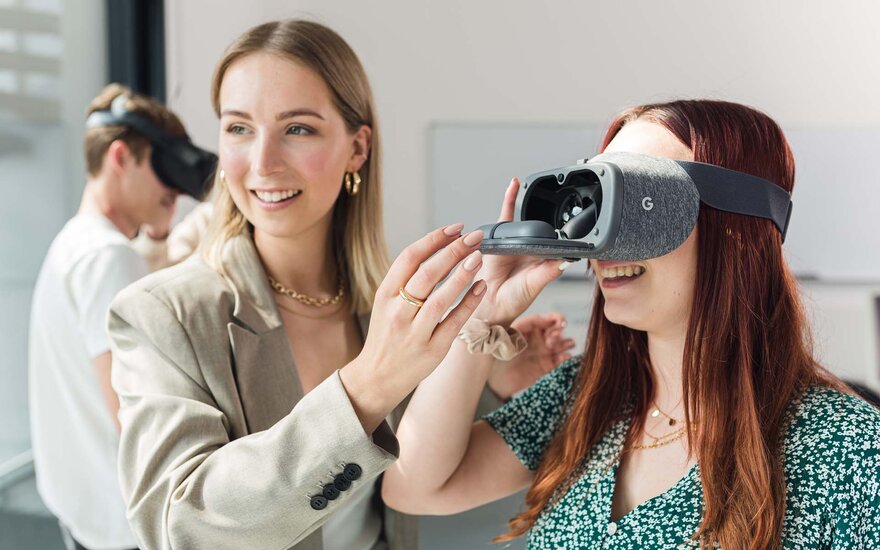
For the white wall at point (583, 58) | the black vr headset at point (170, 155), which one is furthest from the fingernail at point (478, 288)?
the white wall at point (583, 58)

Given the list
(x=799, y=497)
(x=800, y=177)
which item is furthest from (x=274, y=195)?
(x=800, y=177)

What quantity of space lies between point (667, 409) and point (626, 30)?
3.18 m

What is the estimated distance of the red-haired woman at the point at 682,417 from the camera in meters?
0.97

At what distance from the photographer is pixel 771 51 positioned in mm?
4000

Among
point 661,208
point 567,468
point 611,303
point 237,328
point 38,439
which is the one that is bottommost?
point 38,439

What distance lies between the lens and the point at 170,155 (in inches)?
87.8

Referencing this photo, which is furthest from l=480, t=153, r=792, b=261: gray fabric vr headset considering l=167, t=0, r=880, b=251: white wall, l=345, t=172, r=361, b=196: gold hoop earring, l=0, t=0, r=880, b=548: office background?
l=167, t=0, r=880, b=251: white wall

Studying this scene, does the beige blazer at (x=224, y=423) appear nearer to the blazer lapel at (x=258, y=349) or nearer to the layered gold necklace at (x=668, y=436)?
the blazer lapel at (x=258, y=349)

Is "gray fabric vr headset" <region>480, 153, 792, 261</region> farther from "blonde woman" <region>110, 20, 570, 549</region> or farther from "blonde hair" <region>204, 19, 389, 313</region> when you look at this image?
"blonde hair" <region>204, 19, 389, 313</region>

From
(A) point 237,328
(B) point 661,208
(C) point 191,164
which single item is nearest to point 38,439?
(C) point 191,164

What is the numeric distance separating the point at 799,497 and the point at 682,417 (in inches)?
7.9

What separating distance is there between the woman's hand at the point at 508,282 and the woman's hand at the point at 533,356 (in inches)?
8.3

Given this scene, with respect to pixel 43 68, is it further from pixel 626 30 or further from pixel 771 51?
pixel 771 51

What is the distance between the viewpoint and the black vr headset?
217cm
